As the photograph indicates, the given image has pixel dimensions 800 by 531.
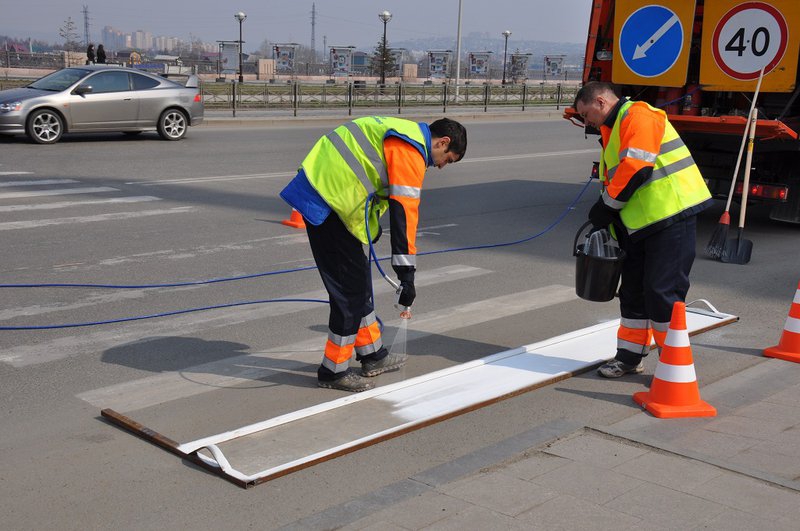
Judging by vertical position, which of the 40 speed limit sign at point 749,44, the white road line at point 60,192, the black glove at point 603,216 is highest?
the 40 speed limit sign at point 749,44

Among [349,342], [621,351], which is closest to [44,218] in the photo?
[349,342]

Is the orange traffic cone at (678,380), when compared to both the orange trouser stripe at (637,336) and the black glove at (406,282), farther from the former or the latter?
the black glove at (406,282)

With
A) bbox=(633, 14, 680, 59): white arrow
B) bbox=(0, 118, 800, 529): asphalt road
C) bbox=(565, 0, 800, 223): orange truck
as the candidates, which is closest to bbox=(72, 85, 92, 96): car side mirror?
bbox=(0, 118, 800, 529): asphalt road

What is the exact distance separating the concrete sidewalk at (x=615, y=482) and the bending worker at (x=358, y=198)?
3.80ft

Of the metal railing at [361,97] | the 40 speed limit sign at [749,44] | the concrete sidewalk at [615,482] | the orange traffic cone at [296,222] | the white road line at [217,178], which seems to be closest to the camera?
the concrete sidewalk at [615,482]

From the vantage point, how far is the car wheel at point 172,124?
1891cm

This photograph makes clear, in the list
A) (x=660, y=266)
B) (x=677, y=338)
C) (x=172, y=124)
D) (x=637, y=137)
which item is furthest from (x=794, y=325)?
(x=172, y=124)

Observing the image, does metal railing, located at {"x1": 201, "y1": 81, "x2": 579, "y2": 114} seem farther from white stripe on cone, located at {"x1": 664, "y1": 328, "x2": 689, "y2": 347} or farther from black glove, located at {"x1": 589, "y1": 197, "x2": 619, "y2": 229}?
white stripe on cone, located at {"x1": 664, "y1": 328, "x2": 689, "y2": 347}

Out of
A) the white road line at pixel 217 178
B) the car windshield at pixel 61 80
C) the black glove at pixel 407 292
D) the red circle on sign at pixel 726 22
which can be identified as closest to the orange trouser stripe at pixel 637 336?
the black glove at pixel 407 292

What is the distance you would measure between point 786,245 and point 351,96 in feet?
68.5

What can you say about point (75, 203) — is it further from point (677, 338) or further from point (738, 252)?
point (677, 338)

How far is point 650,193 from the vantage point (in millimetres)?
5484

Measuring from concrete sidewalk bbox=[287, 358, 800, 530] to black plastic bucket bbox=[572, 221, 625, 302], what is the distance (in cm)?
84

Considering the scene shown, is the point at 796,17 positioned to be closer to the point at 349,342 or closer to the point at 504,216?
the point at 504,216
